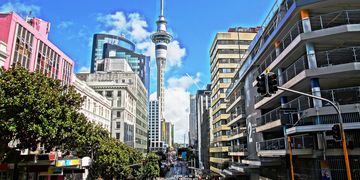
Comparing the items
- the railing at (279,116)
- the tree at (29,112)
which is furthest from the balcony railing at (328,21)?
the tree at (29,112)

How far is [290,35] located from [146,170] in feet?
183

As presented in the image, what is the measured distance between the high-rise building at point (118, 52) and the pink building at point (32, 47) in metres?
134

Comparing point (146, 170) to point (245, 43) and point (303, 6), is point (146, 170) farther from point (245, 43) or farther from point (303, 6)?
point (303, 6)

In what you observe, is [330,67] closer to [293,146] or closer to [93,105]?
[293,146]

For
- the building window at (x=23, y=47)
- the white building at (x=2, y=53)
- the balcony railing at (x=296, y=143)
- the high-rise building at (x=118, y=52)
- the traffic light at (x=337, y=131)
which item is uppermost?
the high-rise building at (x=118, y=52)

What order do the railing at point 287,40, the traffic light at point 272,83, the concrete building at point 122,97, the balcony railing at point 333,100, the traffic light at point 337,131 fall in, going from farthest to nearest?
the concrete building at point 122,97 < the railing at point 287,40 < the balcony railing at point 333,100 < the traffic light at point 337,131 < the traffic light at point 272,83

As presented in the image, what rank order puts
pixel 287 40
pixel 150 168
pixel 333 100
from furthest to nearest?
pixel 150 168 → pixel 287 40 → pixel 333 100

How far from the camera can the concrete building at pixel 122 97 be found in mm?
74250

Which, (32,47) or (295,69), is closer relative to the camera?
(295,69)

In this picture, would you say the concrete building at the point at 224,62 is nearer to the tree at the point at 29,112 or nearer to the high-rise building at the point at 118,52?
the tree at the point at 29,112

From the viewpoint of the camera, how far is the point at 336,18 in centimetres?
2066

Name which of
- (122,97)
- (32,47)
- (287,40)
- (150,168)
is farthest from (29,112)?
(122,97)

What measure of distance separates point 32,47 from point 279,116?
87.7ft

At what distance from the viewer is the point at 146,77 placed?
195000 mm
